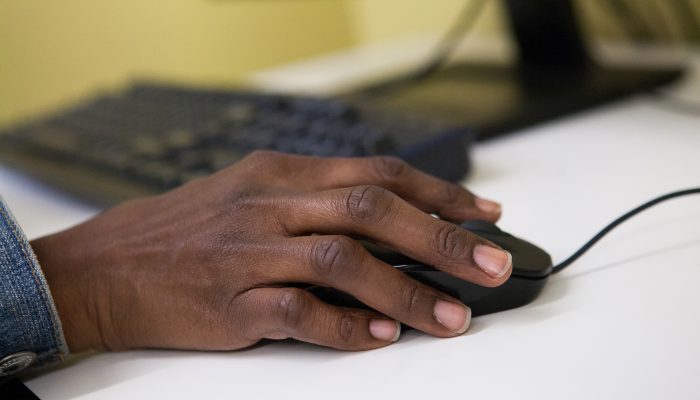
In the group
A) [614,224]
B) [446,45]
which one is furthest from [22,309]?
[446,45]

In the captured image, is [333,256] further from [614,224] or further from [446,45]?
[446,45]

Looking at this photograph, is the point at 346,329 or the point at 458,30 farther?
the point at 458,30

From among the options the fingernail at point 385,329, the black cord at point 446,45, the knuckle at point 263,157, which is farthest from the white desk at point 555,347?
the black cord at point 446,45

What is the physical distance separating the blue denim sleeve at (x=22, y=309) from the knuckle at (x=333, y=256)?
166 millimetres

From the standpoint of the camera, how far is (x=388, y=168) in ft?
1.72

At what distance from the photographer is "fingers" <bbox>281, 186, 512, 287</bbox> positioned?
0.42 metres

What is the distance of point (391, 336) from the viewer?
1.42 ft

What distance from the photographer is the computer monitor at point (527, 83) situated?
806mm

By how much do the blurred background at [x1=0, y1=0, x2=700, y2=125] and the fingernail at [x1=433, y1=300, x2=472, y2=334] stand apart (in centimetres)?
126

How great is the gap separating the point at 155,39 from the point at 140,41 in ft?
0.12

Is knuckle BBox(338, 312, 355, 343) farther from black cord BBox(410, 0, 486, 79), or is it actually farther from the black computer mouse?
black cord BBox(410, 0, 486, 79)

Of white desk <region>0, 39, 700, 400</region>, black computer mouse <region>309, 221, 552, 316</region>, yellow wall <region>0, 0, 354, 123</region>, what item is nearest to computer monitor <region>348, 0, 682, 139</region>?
white desk <region>0, 39, 700, 400</region>

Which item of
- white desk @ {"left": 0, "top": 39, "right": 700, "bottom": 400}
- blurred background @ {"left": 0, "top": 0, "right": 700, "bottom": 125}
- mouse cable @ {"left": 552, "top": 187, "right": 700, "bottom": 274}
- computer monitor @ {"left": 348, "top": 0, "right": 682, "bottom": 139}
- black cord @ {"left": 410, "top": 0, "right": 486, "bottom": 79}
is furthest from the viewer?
blurred background @ {"left": 0, "top": 0, "right": 700, "bottom": 125}

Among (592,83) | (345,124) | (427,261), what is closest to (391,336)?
(427,261)
